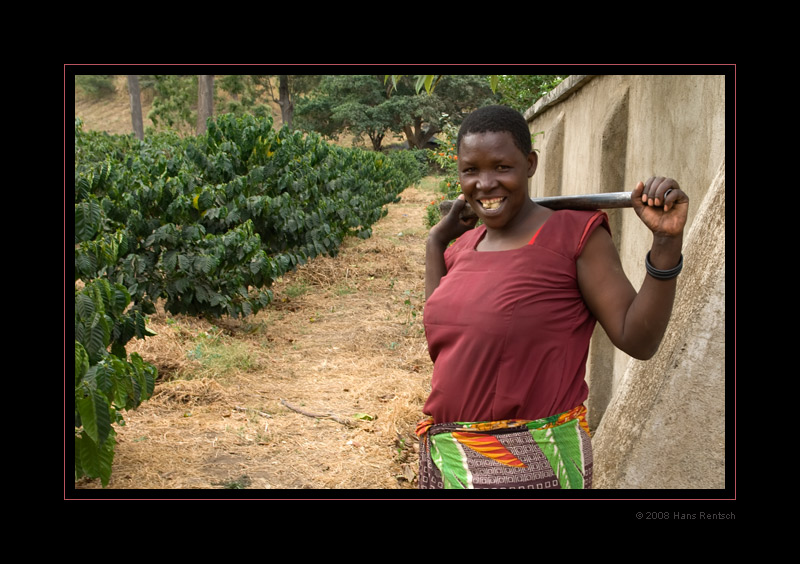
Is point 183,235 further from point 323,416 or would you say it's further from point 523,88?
point 523,88

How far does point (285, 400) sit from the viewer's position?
5070 mm

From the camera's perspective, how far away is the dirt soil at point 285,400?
3812 millimetres

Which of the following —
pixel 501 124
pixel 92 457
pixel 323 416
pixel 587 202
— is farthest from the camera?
pixel 323 416

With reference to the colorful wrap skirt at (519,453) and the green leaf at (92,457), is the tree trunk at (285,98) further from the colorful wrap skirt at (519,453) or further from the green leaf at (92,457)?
the colorful wrap skirt at (519,453)

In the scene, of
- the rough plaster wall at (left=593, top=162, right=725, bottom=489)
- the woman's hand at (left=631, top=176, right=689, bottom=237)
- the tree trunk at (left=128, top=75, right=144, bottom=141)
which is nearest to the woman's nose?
the woman's hand at (left=631, top=176, right=689, bottom=237)

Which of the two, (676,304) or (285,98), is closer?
(676,304)

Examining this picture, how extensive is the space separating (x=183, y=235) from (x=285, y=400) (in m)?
2.06

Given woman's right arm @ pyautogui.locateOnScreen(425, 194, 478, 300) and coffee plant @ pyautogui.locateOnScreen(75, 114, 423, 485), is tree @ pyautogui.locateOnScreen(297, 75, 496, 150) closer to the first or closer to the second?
coffee plant @ pyautogui.locateOnScreen(75, 114, 423, 485)

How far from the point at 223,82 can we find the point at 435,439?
2978 centimetres

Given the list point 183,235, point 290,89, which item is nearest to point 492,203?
point 183,235

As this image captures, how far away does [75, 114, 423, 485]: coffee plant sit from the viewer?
9.84 ft

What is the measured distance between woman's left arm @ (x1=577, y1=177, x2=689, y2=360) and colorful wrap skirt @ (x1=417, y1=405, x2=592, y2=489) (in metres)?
0.26

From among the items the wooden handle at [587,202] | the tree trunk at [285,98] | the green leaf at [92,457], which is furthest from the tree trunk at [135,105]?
the wooden handle at [587,202]
